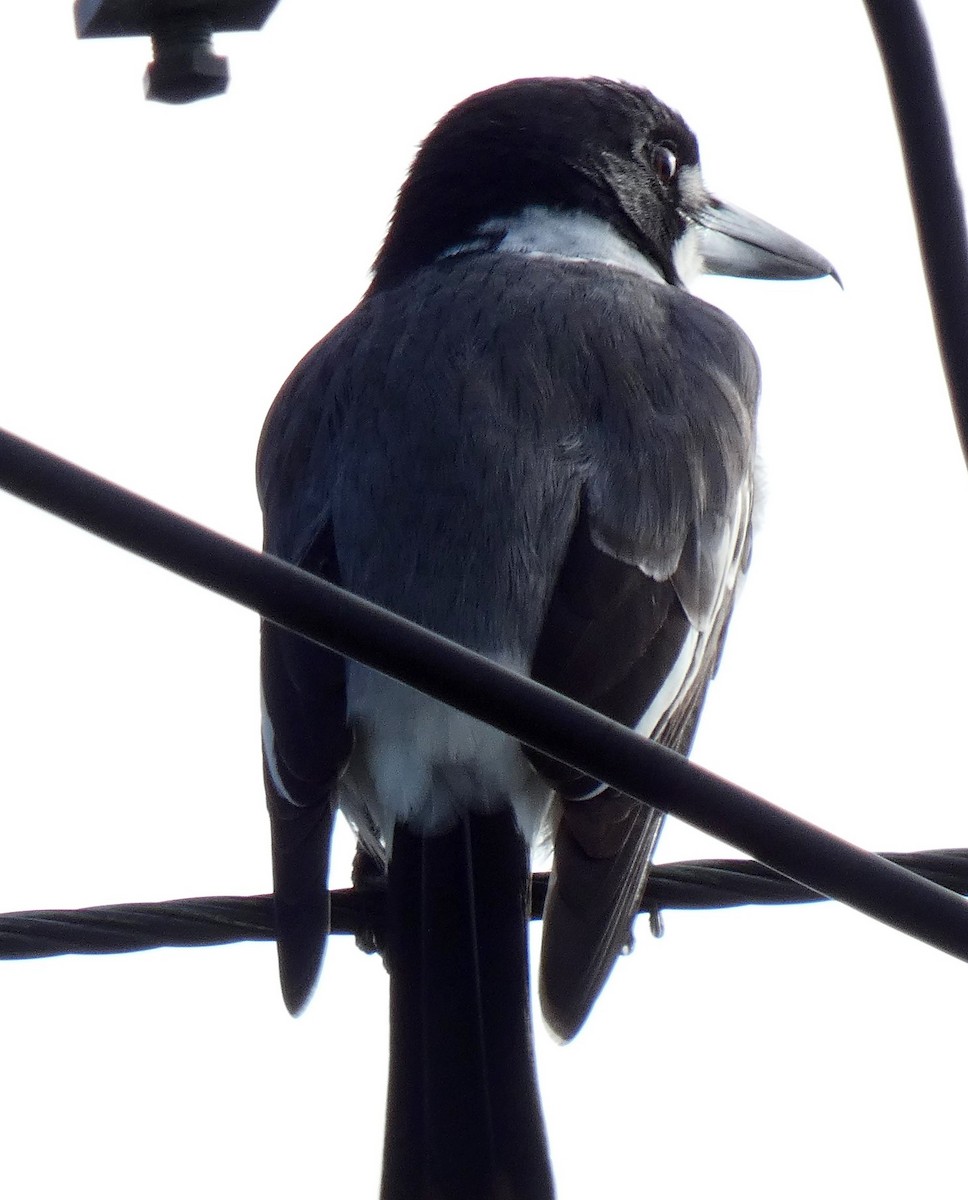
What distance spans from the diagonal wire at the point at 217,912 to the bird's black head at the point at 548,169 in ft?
6.78

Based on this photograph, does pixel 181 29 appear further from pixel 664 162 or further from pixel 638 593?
pixel 664 162

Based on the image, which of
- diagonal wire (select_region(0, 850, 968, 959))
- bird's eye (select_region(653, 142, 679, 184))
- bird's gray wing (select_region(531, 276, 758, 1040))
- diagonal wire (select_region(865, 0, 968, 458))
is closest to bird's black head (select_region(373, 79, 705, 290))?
bird's eye (select_region(653, 142, 679, 184))

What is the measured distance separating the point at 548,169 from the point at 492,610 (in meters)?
1.75

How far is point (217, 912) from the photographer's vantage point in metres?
2.23

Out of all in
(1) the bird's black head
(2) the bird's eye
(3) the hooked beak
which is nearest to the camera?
(1) the bird's black head

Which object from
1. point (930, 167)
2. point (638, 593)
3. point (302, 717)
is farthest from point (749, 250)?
point (930, 167)

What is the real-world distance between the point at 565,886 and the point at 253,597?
4.79 ft

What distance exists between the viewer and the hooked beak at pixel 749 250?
462cm

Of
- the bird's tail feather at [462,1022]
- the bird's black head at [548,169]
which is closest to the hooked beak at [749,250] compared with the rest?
the bird's black head at [548,169]

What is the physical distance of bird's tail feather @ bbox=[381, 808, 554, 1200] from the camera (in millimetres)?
2479

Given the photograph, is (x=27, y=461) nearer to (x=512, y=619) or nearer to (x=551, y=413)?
(x=512, y=619)

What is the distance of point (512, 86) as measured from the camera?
14.5ft

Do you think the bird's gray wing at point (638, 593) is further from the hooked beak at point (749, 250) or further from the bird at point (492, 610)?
the hooked beak at point (749, 250)

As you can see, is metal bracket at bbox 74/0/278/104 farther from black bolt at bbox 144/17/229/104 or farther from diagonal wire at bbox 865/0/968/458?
diagonal wire at bbox 865/0/968/458
